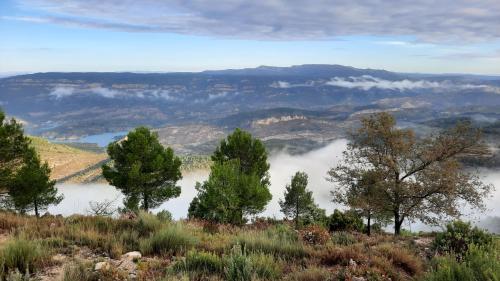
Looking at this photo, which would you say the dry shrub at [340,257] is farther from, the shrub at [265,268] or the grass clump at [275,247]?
the shrub at [265,268]

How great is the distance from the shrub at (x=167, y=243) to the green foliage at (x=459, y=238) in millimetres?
6802

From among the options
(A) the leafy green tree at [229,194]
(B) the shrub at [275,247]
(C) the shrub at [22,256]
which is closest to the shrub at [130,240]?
(C) the shrub at [22,256]

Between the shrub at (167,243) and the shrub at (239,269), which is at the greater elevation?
the shrub at (239,269)

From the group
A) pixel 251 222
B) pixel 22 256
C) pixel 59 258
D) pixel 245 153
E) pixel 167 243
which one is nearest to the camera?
pixel 22 256

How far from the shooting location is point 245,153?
3850 cm

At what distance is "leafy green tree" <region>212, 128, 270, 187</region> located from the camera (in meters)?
38.1

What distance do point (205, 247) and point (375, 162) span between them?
21.2m

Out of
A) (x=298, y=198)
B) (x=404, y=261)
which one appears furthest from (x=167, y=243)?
(x=298, y=198)

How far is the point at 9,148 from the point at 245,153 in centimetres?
1984

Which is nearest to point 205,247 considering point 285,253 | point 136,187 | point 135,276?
point 285,253

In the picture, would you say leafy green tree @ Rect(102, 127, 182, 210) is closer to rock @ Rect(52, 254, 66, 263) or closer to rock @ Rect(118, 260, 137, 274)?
rock @ Rect(52, 254, 66, 263)

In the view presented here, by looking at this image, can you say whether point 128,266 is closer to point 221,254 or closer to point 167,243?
point 167,243

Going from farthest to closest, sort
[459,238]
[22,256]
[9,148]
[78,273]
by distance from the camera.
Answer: [9,148], [459,238], [22,256], [78,273]

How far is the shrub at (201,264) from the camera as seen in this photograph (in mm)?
7569
